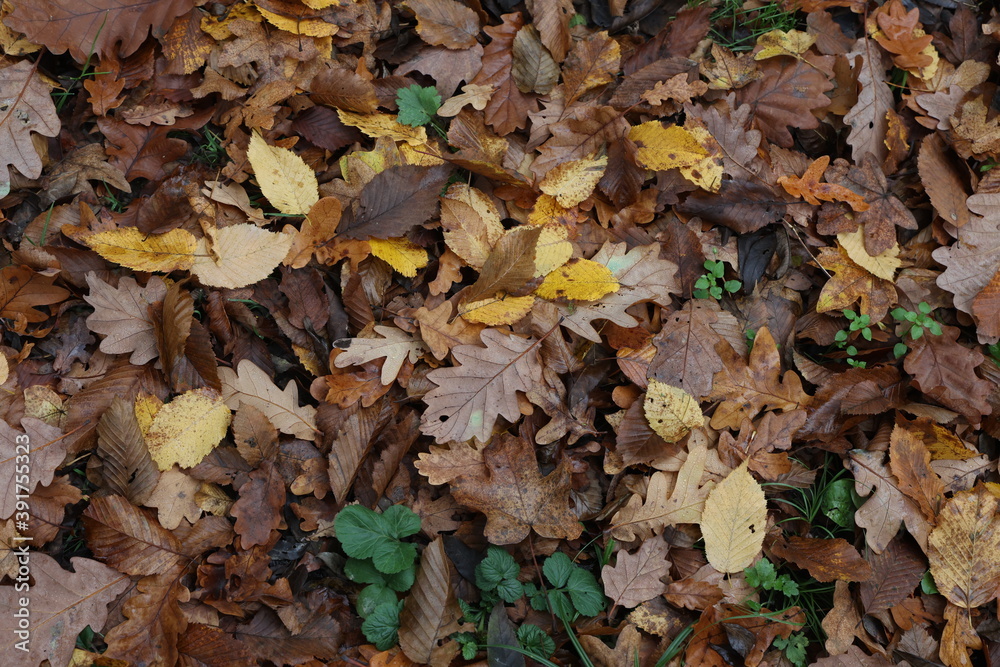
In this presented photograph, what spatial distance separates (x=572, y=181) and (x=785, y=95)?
967mm

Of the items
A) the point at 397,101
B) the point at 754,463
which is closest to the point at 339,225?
the point at 397,101

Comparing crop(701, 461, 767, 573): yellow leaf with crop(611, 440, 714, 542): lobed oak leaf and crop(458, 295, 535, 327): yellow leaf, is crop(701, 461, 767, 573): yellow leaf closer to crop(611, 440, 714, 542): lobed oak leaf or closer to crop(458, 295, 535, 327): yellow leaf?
crop(611, 440, 714, 542): lobed oak leaf

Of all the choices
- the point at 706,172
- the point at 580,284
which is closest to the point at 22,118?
the point at 580,284

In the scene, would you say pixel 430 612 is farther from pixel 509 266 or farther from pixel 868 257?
pixel 868 257

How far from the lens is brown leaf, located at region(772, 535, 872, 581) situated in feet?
7.20

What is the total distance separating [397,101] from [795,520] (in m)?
2.14

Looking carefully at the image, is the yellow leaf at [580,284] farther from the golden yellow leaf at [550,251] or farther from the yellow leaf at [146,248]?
the yellow leaf at [146,248]

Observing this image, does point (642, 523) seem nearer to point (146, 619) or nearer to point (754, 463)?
point (754, 463)

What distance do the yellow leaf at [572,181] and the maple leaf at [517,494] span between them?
0.91 meters

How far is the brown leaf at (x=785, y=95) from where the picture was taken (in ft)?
8.27

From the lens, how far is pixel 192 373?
7.11 feet

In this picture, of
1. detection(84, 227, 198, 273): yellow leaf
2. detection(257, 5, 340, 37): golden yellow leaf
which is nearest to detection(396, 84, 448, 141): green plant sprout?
detection(257, 5, 340, 37): golden yellow leaf

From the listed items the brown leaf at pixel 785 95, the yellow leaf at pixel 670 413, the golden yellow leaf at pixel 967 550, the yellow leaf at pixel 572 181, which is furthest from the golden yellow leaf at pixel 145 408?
the golden yellow leaf at pixel 967 550

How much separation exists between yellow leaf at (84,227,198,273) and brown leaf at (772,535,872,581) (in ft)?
7.65
